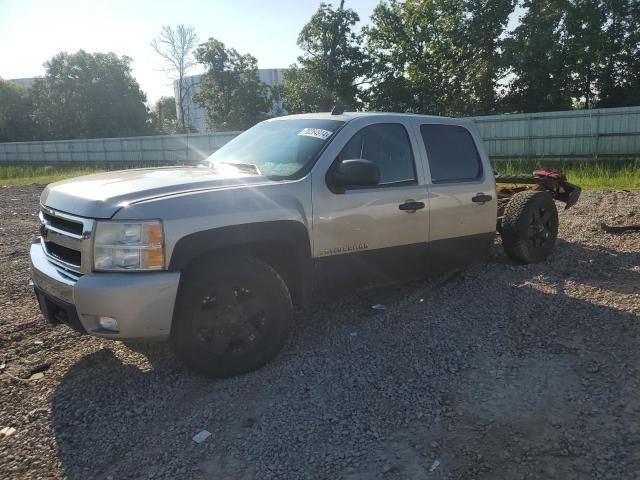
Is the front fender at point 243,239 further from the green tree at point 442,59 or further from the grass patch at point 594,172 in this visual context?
the green tree at point 442,59

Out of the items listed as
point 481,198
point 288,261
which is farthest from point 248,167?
point 481,198

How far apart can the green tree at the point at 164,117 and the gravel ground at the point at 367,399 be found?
53.1 metres

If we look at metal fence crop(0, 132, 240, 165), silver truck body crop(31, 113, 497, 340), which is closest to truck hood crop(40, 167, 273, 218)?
silver truck body crop(31, 113, 497, 340)

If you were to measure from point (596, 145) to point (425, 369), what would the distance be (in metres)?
20.1

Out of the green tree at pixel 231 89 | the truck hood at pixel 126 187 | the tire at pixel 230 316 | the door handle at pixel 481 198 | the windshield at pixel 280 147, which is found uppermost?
the green tree at pixel 231 89

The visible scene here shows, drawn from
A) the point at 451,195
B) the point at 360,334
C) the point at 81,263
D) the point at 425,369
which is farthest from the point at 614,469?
the point at 81,263

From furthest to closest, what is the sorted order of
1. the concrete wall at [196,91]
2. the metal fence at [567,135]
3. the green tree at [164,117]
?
the green tree at [164,117] < the concrete wall at [196,91] < the metal fence at [567,135]

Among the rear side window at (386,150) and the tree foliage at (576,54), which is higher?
the tree foliage at (576,54)

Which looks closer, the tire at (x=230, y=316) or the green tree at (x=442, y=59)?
the tire at (x=230, y=316)

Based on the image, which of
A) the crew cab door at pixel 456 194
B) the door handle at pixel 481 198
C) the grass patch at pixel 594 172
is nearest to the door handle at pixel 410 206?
the crew cab door at pixel 456 194

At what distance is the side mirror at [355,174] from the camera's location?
366 cm

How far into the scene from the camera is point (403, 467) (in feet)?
8.38

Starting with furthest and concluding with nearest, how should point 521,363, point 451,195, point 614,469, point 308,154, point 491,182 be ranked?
point 491,182, point 451,195, point 308,154, point 521,363, point 614,469

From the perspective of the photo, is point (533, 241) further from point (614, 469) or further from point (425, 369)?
point (614, 469)
